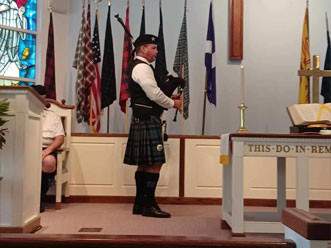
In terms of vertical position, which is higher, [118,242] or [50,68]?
[50,68]

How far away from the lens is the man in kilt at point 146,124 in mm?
3984

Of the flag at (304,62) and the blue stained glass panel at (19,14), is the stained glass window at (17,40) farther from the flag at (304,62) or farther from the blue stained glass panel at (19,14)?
the flag at (304,62)

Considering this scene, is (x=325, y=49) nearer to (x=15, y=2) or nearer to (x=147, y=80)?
(x=147, y=80)

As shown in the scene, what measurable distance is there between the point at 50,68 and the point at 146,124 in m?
1.90

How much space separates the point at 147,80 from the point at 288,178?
6.93 feet

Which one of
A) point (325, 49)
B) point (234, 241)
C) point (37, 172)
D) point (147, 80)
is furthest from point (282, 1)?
point (234, 241)

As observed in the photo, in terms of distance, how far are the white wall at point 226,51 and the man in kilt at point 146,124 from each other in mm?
1677

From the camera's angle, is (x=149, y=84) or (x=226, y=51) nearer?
(x=149, y=84)

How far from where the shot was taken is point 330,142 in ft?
10.3

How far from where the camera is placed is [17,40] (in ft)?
18.7

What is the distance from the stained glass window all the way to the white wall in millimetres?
268

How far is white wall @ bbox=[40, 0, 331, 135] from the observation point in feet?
19.0

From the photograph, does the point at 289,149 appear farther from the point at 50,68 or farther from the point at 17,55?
the point at 17,55

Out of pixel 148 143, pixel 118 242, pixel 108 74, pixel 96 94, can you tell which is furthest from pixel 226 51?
pixel 118 242
